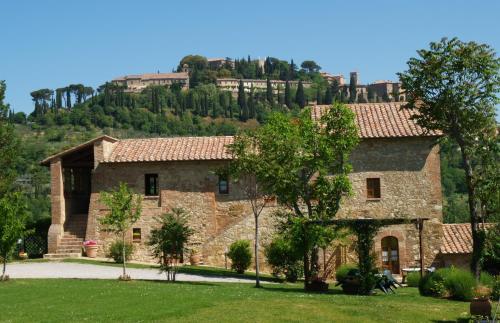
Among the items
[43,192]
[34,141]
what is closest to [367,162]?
[43,192]

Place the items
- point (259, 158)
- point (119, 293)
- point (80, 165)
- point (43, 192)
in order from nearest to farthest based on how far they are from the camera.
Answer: point (119, 293), point (259, 158), point (80, 165), point (43, 192)

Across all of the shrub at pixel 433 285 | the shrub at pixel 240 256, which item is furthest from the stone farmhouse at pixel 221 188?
the shrub at pixel 433 285

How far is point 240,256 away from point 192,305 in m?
14.3

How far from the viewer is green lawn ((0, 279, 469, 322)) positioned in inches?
658

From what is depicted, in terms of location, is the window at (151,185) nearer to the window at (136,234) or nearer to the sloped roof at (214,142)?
the sloped roof at (214,142)

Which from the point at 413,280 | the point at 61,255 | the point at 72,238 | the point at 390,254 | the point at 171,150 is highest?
the point at 171,150

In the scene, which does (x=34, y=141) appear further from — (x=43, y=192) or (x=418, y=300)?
(x=418, y=300)

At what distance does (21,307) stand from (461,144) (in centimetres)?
1686

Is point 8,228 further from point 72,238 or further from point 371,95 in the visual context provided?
point 371,95

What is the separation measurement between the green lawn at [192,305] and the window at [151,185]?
1153 centimetres

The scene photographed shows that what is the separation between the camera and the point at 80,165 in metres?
37.5

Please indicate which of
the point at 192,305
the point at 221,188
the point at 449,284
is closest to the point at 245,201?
the point at 221,188

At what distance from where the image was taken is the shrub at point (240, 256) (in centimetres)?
3241

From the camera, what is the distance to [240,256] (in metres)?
32.4
